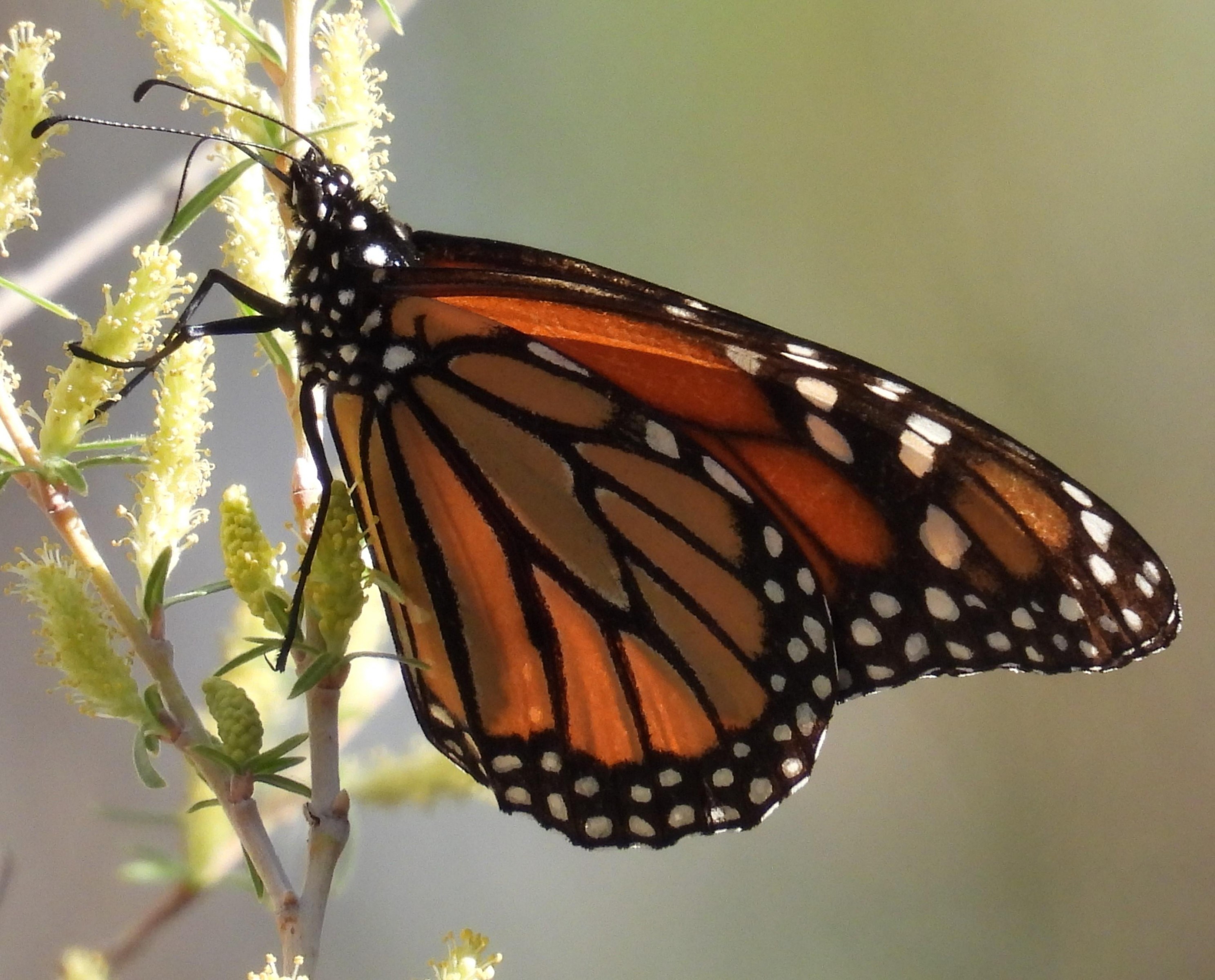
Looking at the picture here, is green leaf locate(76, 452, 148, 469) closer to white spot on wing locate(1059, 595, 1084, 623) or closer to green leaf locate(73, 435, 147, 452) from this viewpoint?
green leaf locate(73, 435, 147, 452)

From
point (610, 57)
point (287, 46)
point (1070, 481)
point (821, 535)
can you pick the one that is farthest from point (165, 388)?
point (610, 57)

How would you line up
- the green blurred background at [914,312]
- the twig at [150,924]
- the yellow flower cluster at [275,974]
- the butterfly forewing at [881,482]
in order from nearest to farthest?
the yellow flower cluster at [275,974] → the butterfly forewing at [881,482] → the twig at [150,924] → the green blurred background at [914,312]

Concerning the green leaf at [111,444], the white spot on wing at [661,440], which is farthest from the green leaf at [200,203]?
→ the white spot on wing at [661,440]

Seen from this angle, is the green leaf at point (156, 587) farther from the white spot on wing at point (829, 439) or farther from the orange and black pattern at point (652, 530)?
the white spot on wing at point (829, 439)

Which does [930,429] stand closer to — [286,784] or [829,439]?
[829,439]

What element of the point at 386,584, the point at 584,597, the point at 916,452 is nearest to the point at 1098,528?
the point at 916,452

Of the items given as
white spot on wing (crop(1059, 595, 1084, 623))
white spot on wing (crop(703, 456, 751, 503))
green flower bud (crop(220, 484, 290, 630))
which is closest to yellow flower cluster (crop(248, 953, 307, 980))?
green flower bud (crop(220, 484, 290, 630))

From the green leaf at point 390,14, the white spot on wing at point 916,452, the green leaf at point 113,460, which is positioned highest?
the green leaf at point 390,14
